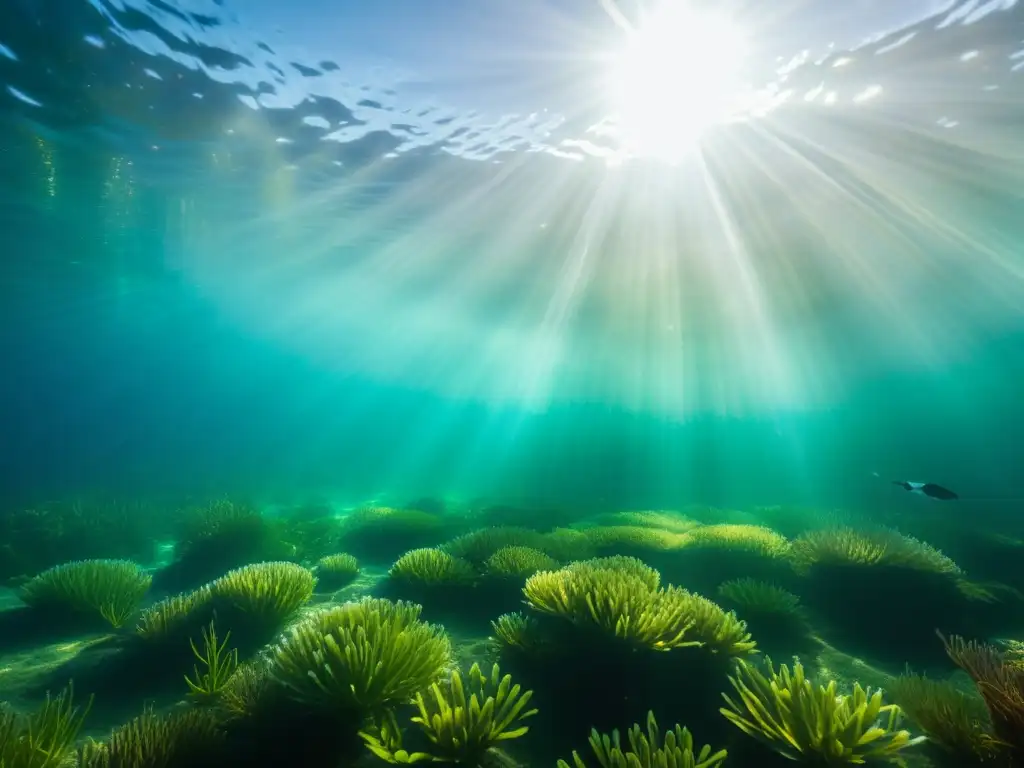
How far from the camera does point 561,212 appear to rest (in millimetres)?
17641

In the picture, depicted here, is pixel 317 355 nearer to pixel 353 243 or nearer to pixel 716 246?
pixel 353 243

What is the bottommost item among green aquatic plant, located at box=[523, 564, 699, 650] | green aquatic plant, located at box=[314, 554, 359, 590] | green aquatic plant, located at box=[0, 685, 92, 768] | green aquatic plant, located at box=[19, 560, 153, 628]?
green aquatic plant, located at box=[314, 554, 359, 590]

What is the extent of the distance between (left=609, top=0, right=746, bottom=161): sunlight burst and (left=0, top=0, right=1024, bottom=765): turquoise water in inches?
3.3

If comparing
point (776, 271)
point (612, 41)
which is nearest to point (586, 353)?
point (776, 271)

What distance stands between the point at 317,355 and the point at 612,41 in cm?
7081

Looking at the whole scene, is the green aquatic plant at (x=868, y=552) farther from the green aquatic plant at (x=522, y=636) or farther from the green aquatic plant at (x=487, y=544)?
Result: the green aquatic plant at (x=522, y=636)

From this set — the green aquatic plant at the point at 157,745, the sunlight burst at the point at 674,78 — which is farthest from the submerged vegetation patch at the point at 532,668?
the sunlight burst at the point at 674,78

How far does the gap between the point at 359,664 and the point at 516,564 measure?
3775 millimetres

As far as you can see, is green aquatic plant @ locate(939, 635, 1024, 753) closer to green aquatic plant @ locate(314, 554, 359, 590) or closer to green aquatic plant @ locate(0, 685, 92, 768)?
green aquatic plant @ locate(0, 685, 92, 768)

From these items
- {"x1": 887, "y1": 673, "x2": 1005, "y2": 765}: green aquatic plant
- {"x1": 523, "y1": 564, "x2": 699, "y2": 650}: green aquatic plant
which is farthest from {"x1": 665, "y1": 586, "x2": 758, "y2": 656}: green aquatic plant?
{"x1": 887, "y1": 673, "x2": 1005, "y2": 765}: green aquatic plant

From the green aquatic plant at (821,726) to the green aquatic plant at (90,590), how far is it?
27.1 ft

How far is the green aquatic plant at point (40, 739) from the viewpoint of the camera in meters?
3.22

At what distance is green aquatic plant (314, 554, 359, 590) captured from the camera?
863 centimetres

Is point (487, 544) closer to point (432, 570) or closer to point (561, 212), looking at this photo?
point (432, 570)
